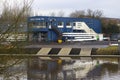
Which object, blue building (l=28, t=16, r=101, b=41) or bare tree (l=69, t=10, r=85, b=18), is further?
bare tree (l=69, t=10, r=85, b=18)

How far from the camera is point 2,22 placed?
7.45 metres

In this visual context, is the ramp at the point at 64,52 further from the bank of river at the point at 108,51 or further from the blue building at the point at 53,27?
the blue building at the point at 53,27

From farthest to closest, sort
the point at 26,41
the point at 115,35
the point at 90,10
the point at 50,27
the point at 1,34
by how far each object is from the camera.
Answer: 1. the point at 90,10
2. the point at 115,35
3. the point at 50,27
4. the point at 26,41
5. the point at 1,34

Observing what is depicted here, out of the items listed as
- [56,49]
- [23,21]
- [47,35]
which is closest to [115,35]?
[47,35]

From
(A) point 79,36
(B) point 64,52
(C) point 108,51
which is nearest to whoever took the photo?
(C) point 108,51

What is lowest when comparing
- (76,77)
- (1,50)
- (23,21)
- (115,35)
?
(115,35)

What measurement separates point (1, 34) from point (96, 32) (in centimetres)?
7792

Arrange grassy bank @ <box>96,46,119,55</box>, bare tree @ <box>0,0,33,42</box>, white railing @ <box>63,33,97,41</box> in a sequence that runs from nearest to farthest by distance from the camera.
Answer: bare tree @ <box>0,0,33,42</box> < grassy bank @ <box>96,46,119,55</box> < white railing @ <box>63,33,97,41</box>

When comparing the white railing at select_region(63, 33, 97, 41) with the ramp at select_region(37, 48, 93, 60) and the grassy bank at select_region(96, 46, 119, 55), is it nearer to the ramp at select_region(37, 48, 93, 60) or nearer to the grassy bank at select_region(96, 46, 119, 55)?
the ramp at select_region(37, 48, 93, 60)

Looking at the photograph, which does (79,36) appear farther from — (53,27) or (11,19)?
(11,19)

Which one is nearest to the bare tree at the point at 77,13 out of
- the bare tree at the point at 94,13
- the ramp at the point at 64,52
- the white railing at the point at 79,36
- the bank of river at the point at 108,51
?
the bare tree at the point at 94,13

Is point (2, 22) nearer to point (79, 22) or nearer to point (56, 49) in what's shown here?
point (56, 49)

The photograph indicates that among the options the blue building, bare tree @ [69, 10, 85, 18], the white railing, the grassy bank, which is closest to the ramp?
the grassy bank

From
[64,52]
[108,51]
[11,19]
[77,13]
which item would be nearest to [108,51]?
[108,51]
